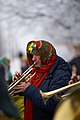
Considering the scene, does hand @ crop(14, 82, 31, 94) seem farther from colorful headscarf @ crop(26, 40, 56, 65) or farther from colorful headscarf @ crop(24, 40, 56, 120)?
colorful headscarf @ crop(26, 40, 56, 65)

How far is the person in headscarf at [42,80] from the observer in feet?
17.8

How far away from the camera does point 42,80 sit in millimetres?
5609

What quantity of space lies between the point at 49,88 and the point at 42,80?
18 centimetres

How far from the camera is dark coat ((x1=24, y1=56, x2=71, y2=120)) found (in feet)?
17.7

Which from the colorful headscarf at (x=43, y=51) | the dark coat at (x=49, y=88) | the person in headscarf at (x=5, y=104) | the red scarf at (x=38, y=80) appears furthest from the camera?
the colorful headscarf at (x=43, y=51)

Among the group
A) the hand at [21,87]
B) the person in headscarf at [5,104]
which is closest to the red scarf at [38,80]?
the hand at [21,87]

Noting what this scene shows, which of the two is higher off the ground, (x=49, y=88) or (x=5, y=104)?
(x=5, y=104)

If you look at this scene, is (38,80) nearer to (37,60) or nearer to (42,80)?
(42,80)

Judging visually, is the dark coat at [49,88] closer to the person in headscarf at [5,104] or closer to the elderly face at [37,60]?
the elderly face at [37,60]

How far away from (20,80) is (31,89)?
0.24 meters

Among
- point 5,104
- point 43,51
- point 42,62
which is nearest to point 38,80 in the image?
point 42,62

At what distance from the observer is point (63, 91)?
5125 mm

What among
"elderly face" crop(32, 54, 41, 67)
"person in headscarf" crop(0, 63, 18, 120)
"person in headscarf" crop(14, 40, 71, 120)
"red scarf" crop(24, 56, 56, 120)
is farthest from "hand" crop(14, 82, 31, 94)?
"person in headscarf" crop(0, 63, 18, 120)

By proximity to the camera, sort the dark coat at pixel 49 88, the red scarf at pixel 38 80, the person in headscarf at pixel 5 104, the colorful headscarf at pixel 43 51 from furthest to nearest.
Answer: the colorful headscarf at pixel 43 51 < the red scarf at pixel 38 80 < the dark coat at pixel 49 88 < the person in headscarf at pixel 5 104
